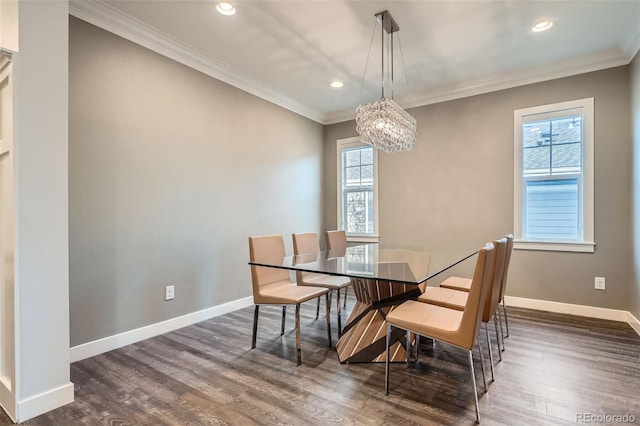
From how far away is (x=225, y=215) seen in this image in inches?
136

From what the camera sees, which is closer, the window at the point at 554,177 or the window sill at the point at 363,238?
the window at the point at 554,177

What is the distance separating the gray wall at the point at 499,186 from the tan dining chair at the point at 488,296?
3.61 feet

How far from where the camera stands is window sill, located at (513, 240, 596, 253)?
10.5 ft

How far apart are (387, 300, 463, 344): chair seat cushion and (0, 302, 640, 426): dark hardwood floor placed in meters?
0.42

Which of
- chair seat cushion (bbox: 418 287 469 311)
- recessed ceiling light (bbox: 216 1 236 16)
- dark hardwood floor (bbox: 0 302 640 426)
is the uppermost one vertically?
recessed ceiling light (bbox: 216 1 236 16)

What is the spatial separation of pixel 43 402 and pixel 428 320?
7.02 feet

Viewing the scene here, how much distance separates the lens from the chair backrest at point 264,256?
8.33 feet

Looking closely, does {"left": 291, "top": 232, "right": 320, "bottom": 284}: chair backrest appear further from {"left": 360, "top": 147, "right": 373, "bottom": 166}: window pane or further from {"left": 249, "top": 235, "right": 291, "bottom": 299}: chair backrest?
{"left": 360, "top": 147, "right": 373, "bottom": 166}: window pane

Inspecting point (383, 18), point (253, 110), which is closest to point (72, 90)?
point (253, 110)

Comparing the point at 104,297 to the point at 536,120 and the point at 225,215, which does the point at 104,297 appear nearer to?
the point at 225,215

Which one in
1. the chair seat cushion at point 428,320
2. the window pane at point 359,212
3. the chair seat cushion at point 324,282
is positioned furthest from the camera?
the window pane at point 359,212

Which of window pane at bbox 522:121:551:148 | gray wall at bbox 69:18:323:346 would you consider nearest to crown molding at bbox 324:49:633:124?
window pane at bbox 522:121:551:148

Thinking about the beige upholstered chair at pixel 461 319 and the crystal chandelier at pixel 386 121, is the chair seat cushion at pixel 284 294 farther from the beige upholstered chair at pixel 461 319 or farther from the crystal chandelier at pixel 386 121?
the crystal chandelier at pixel 386 121

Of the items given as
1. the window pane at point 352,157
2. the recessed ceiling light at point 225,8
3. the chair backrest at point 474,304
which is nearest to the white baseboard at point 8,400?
the chair backrest at point 474,304
